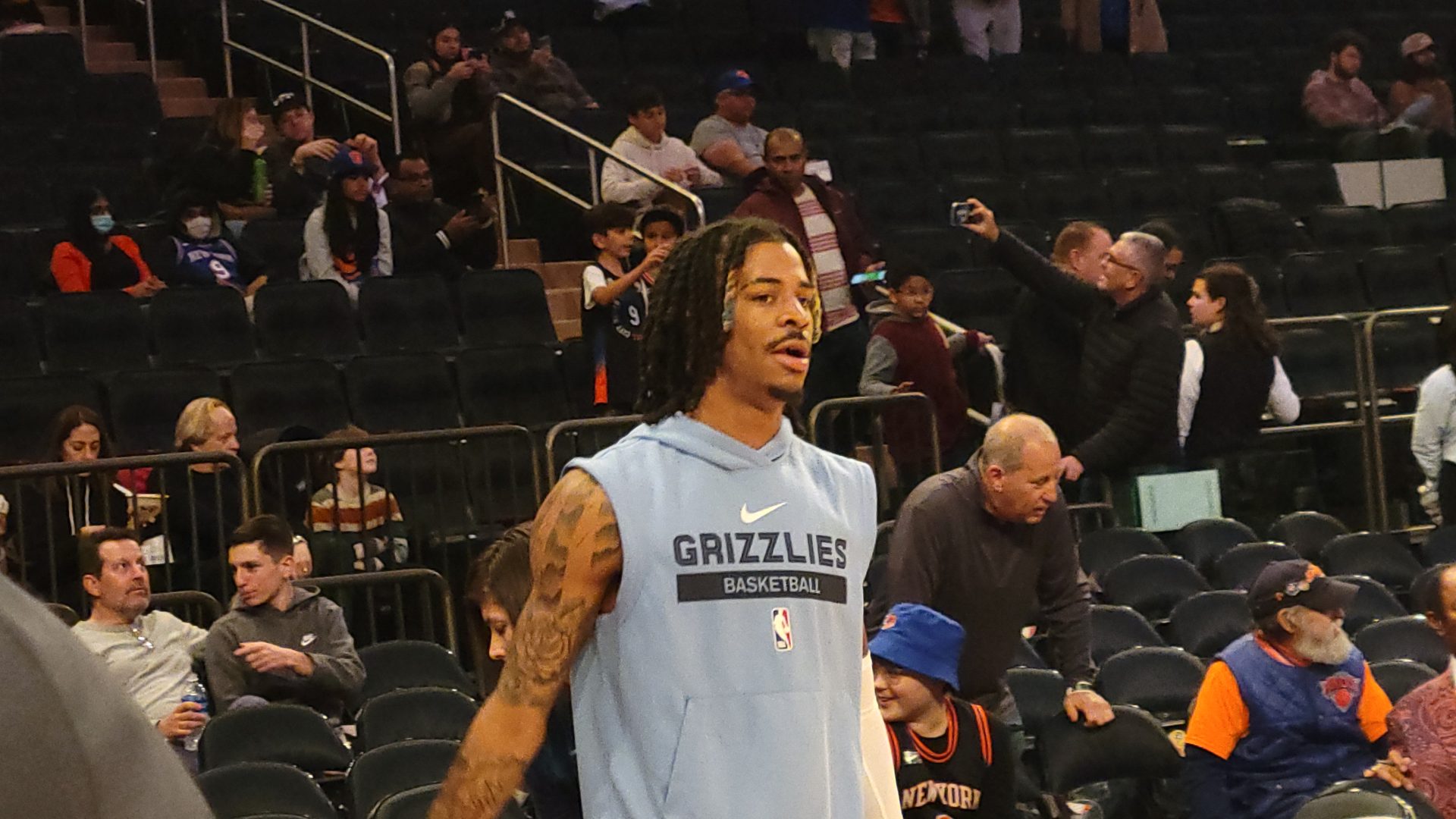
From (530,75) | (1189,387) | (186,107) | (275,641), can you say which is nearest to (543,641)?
(275,641)

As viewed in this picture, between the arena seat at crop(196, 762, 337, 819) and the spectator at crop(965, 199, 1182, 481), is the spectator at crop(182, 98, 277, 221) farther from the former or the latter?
the arena seat at crop(196, 762, 337, 819)

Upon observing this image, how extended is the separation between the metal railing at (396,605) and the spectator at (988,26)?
8449 mm

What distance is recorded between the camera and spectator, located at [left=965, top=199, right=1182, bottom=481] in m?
8.15

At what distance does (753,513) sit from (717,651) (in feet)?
0.61

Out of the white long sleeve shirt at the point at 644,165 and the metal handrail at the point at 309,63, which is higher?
the metal handrail at the point at 309,63

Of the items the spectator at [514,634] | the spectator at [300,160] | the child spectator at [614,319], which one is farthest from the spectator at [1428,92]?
the spectator at [514,634]

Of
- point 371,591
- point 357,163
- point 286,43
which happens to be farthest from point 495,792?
point 286,43

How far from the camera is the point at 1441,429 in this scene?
8.98 metres

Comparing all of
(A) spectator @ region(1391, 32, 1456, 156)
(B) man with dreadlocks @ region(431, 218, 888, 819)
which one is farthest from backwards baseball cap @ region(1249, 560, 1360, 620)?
(A) spectator @ region(1391, 32, 1456, 156)

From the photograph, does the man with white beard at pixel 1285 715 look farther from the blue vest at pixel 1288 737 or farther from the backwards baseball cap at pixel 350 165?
the backwards baseball cap at pixel 350 165

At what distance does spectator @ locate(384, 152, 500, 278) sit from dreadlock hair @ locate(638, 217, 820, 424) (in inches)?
305

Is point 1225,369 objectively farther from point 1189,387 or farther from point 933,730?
point 933,730

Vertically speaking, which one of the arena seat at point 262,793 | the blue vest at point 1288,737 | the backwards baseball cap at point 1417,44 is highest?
the backwards baseball cap at point 1417,44

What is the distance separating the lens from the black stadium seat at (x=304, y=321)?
945cm
